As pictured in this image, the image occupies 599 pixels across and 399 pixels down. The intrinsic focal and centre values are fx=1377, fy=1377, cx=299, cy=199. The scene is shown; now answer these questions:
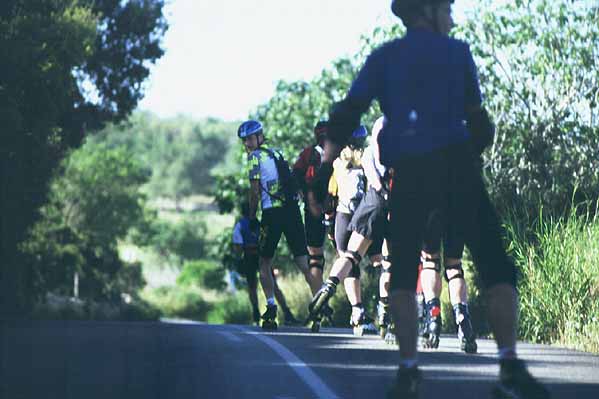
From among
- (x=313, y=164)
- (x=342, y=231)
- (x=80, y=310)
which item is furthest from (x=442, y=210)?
(x=80, y=310)

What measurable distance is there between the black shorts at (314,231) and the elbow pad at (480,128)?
6.75 meters

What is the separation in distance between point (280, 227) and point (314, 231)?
557 millimetres

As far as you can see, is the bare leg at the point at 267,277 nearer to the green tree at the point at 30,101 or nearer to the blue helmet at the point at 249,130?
the blue helmet at the point at 249,130

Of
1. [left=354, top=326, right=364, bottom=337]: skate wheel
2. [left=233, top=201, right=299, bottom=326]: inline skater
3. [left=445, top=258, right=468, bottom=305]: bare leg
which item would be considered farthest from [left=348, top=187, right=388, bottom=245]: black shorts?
[left=233, top=201, right=299, bottom=326]: inline skater

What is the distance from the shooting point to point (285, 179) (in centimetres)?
1305

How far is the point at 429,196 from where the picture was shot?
6402 mm

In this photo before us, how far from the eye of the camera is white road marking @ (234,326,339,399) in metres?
7.57

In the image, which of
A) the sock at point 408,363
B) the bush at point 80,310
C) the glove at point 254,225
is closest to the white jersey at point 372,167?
the glove at point 254,225

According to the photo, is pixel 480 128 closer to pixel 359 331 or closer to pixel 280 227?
pixel 359 331

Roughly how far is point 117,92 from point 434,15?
29.0 meters

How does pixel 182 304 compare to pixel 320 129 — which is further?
pixel 182 304

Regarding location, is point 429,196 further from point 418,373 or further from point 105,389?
point 105,389

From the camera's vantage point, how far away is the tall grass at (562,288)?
1171cm

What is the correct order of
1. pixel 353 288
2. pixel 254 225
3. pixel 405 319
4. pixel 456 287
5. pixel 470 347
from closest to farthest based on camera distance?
pixel 405 319, pixel 470 347, pixel 456 287, pixel 353 288, pixel 254 225
